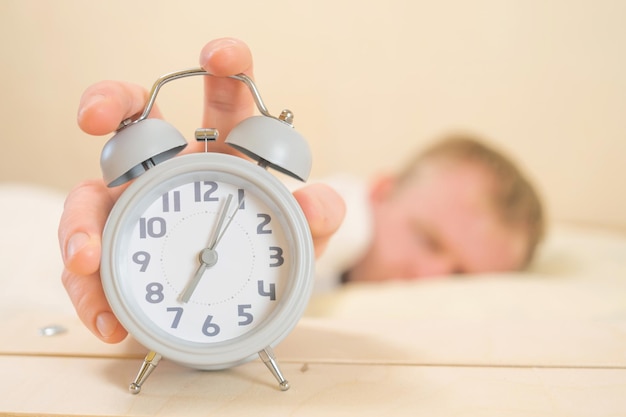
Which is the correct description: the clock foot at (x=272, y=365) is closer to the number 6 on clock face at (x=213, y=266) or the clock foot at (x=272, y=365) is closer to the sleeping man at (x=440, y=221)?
the number 6 on clock face at (x=213, y=266)

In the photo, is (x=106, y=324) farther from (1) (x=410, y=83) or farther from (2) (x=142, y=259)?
(1) (x=410, y=83)

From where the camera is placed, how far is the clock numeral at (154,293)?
0.51 metres

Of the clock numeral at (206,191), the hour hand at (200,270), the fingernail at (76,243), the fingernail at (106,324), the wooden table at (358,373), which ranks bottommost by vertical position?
the wooden table at (358,373)

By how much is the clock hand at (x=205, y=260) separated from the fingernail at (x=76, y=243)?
0.08 metres

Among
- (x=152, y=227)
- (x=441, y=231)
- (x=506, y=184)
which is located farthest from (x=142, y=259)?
(x=506, y=184)

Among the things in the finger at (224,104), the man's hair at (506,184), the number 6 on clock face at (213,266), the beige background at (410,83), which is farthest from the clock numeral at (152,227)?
the man's hair at (506,184)

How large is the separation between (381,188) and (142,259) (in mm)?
1082

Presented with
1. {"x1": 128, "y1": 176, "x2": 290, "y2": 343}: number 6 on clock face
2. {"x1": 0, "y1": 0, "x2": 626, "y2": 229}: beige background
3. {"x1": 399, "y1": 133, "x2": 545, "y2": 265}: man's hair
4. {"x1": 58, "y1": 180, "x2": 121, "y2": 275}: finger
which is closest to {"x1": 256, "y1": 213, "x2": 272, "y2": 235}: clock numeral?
{"x1": 128, "y1": 176, "x2": 290, "y2": 343}: number 6 on clock face

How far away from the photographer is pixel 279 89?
45.5 inches

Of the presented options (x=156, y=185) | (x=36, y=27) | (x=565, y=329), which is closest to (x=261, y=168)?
(x=156, y=185)

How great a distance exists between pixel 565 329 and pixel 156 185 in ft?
1.40

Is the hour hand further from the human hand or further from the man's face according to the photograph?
the man's face

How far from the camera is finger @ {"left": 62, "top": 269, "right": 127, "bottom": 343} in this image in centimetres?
51

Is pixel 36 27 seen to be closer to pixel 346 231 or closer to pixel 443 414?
pixel 346 231
